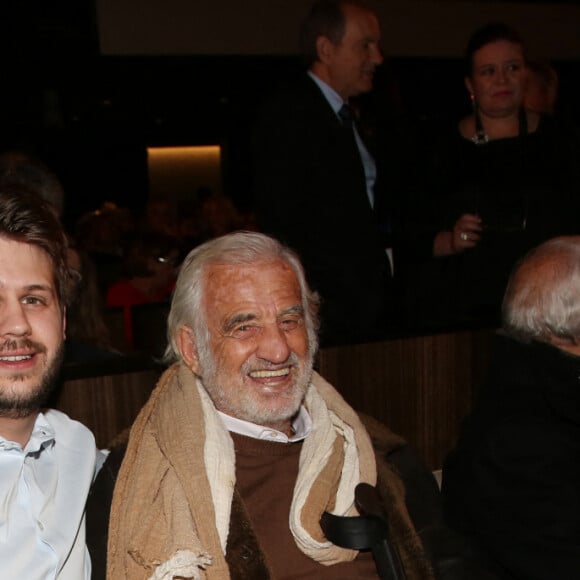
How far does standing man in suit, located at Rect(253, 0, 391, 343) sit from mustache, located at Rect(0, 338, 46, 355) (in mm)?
1162

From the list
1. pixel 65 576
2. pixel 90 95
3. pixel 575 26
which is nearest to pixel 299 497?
pixel 65 576

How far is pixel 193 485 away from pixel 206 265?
0.52 m

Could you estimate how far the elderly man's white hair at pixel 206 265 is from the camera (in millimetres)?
1973

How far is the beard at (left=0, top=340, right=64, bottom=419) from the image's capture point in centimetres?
155

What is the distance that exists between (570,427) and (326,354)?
73cm

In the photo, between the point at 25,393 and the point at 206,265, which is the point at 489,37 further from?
the point at 25,393

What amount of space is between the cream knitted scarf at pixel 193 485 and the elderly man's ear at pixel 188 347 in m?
0.02

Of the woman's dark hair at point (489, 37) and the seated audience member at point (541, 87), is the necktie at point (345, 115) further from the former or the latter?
the seated audience member at point (541, 87)

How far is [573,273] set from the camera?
205cm

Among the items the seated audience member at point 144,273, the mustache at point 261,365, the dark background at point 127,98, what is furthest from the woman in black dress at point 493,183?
the seated audience member at point 144,273

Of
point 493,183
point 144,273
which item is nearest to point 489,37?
point 493,183

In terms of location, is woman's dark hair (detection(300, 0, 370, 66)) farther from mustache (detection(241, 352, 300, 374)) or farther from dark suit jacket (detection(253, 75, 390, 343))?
mustache (detection(241, 352, 300, 374))

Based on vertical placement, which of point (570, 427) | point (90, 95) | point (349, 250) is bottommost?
point (570, 427)

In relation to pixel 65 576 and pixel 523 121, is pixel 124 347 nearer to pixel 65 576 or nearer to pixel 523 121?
Answer: pixel 523 121
